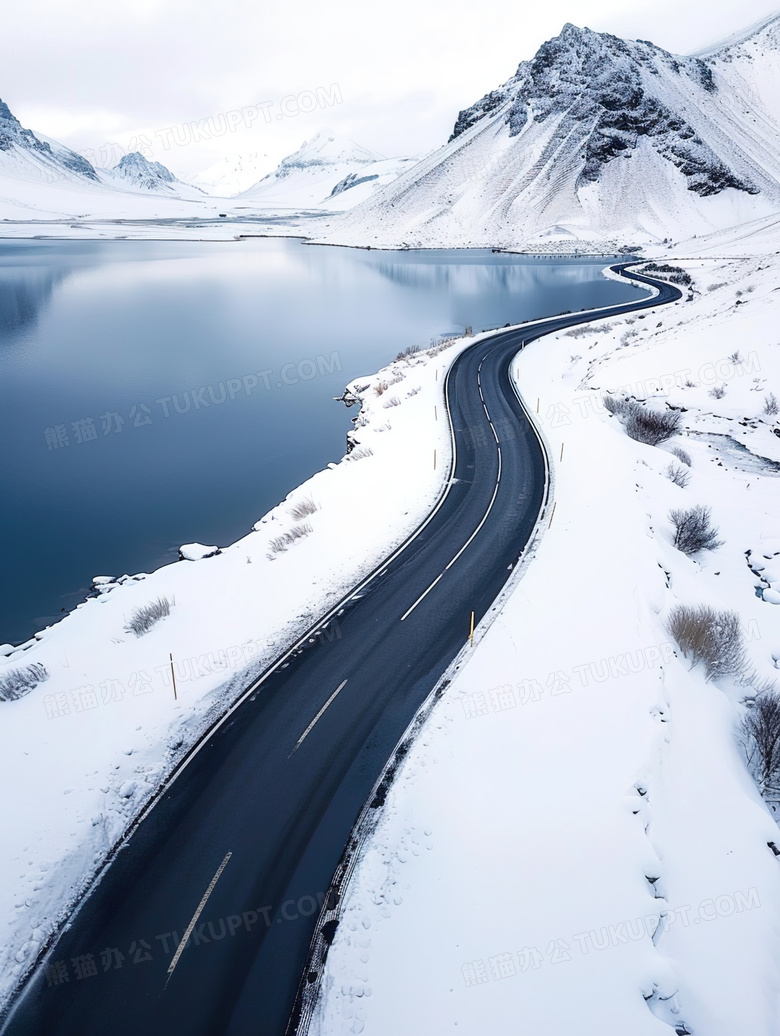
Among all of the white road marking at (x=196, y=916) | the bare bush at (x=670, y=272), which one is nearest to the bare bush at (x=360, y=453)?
the white road marking at (x=196, y=916)

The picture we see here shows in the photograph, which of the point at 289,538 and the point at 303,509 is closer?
the point at 289,538

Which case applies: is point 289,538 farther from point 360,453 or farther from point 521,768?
point 521,768

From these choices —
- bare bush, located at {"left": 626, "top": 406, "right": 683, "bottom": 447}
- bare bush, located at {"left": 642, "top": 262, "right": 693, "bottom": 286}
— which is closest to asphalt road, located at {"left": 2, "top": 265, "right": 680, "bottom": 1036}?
bare bush, located at {"left": 626, "top": 406, "right": 683, "bottom": 447}

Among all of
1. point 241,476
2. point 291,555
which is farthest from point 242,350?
point 291,555

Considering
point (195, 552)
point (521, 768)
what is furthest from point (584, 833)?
point (195, 552)

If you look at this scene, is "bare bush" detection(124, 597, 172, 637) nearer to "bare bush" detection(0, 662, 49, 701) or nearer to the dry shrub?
"bare bush" detection(0, 662, 49, 701)

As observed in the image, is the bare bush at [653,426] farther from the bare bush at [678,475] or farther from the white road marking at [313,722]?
the white road marking at [313,722]
